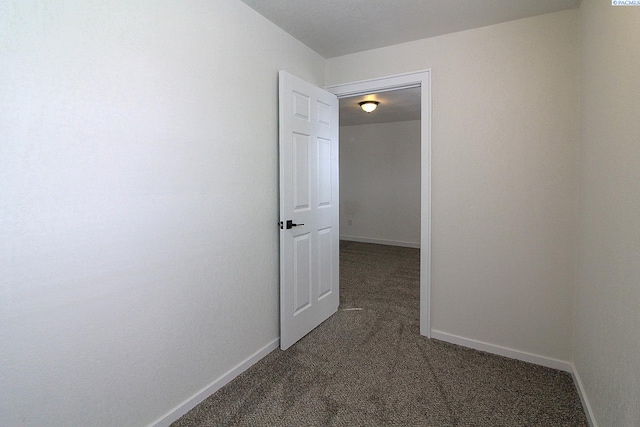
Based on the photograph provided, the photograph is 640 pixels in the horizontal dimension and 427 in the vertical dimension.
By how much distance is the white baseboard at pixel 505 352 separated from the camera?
216cm

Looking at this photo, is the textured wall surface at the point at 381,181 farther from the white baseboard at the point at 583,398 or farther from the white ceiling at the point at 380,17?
the white baseboard at the point at 583,398

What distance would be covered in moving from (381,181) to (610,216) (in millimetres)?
5143

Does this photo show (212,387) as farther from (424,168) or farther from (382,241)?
(382,241)

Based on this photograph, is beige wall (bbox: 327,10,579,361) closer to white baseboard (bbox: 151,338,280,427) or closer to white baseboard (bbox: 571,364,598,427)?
white baseboard (bbox: 571,364,598,427)

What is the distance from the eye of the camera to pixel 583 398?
1.79m

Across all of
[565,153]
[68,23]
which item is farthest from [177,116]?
[565,153]

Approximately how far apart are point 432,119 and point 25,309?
104 inches

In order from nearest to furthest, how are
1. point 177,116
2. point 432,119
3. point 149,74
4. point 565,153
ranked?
point 149,74 < point 177,116 < point 565,153 < point 432,119

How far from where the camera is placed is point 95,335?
136 cm

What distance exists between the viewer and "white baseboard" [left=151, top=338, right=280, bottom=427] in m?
1.66

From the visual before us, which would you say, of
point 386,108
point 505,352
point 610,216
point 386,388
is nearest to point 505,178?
point 610,216

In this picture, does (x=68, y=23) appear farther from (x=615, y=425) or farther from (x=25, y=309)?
(x=615, y=425)

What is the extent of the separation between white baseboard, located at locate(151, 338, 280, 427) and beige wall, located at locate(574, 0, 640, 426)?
192 cm

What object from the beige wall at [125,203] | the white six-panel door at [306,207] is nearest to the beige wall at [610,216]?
the white six-panel door at [306,207]
